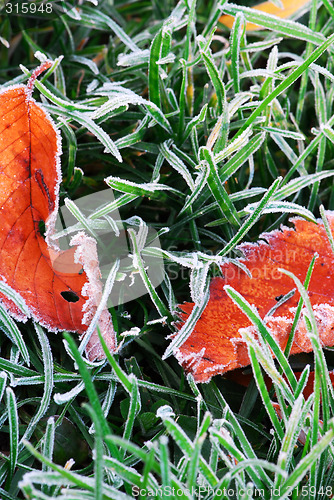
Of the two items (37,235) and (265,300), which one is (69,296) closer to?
(37,235)

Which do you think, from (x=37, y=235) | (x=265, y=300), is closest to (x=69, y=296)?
(x=37, y=235)

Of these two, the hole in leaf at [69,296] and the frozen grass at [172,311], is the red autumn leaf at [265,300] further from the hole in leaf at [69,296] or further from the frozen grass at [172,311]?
the hole in leaf at [69,296]

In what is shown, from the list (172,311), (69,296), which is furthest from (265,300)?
(69,296)

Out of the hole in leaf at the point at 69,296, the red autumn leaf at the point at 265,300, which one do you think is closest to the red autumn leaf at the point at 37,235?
the hole in leaf at the point at 69,296

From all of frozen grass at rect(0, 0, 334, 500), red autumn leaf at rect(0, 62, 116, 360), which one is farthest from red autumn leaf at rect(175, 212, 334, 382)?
red autumn leaf at rect(0, 62, 116, 360)

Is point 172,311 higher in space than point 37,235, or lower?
lower

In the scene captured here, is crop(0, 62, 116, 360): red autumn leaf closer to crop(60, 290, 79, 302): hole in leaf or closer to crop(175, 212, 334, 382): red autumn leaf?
crop(60, 290, 79, 302): hole in leaf
